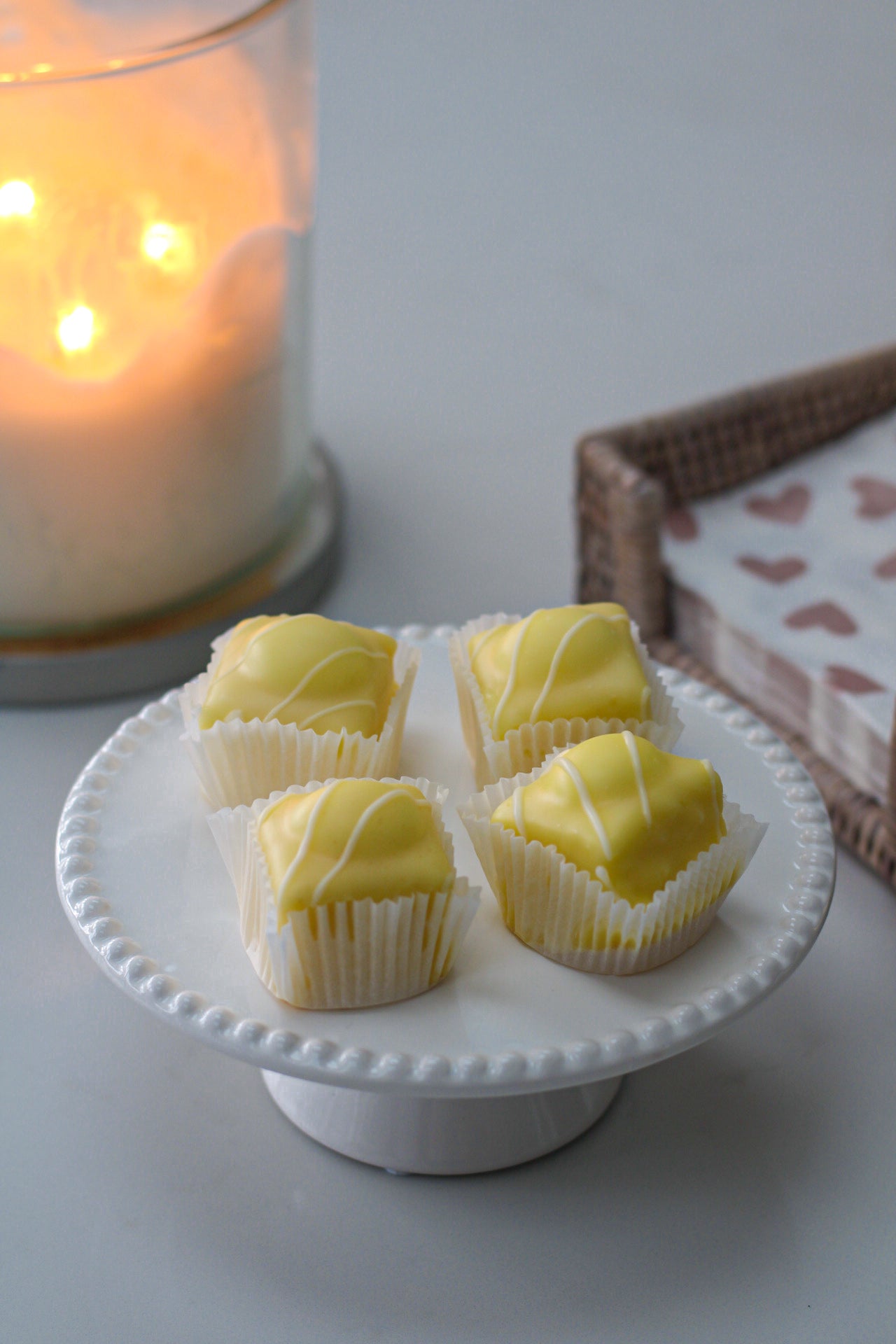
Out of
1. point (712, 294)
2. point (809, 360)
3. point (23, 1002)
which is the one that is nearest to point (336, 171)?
point (712, 294)

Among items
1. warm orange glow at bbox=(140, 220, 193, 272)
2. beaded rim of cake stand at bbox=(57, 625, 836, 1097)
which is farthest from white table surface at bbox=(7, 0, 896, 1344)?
warm orange glow at bbox=(140, 220, 193, 272)

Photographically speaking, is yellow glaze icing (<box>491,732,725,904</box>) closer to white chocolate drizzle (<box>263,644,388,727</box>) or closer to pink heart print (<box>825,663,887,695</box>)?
white chocolate drizzle (<box>263,644,388,727</box>)

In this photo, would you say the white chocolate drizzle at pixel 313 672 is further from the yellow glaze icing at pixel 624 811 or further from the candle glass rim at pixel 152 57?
the candle glass rim at pixel 152 57

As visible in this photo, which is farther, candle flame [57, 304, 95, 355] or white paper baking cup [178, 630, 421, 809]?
candle flame [57, 304, 95, 355]

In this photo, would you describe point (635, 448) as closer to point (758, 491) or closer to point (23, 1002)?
point (758, 491)

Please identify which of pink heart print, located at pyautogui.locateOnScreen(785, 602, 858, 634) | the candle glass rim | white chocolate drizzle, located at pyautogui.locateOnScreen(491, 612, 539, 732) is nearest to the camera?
white chocolate drizzle, located at pyautogui.locateOnScreen(491, 612, 539, 732)

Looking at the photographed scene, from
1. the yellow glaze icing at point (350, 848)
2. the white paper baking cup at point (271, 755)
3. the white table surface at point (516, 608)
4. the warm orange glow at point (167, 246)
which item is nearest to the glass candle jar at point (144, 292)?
the warm orange glow at point (167, 246)
